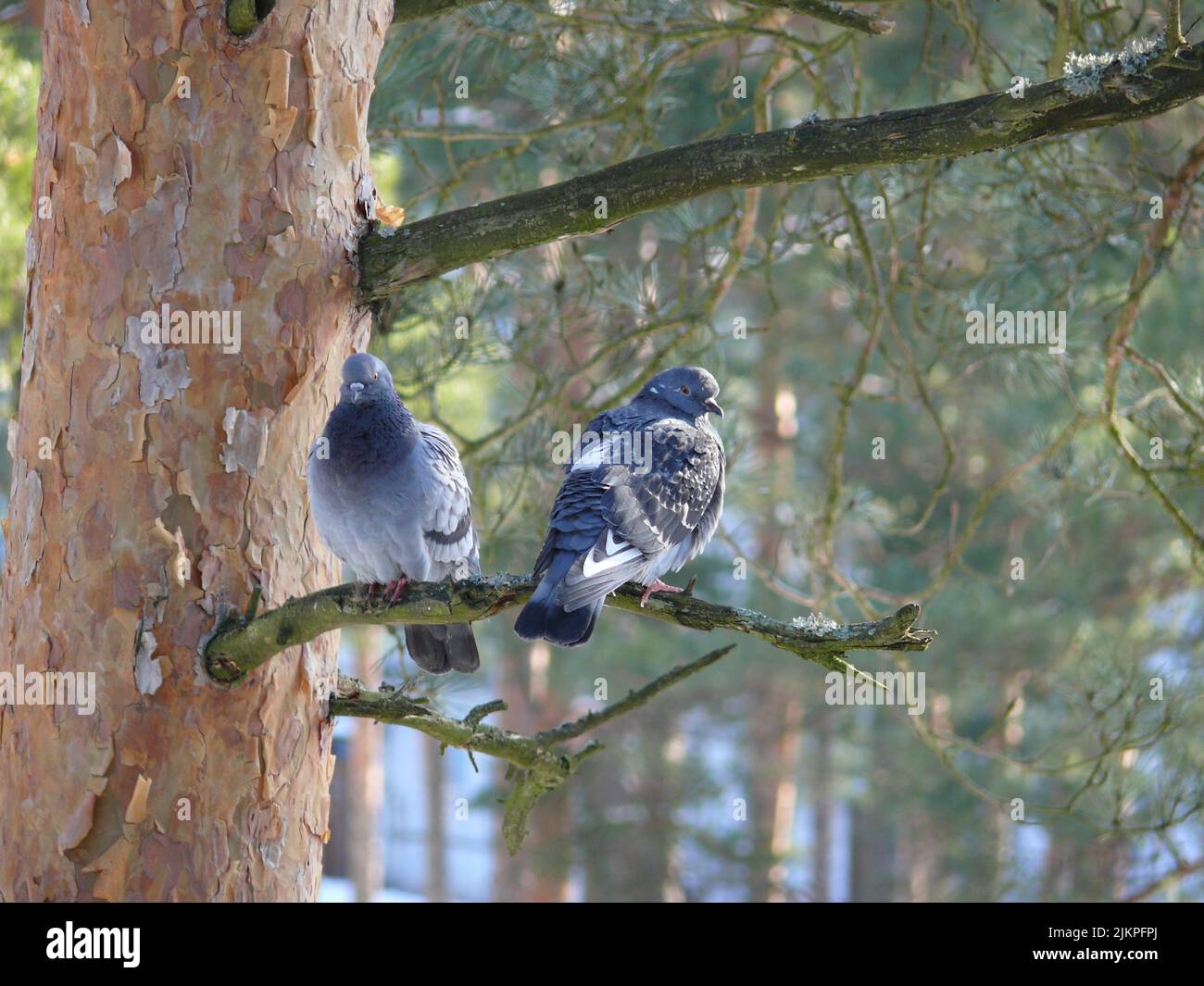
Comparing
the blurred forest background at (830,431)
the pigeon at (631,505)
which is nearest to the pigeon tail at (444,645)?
the blurred forest background at (830,431)

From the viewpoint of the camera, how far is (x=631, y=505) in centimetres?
274

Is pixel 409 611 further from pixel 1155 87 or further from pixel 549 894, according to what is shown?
pixel 549 894

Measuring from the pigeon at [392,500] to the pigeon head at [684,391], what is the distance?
0.81 meters

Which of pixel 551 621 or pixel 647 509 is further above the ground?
pixel 647 509

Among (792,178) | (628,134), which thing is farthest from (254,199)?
(628,134)

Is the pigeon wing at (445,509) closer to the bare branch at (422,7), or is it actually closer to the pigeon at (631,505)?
the pigeon at (631,505)

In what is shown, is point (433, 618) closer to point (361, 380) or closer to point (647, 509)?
point (361, 380)

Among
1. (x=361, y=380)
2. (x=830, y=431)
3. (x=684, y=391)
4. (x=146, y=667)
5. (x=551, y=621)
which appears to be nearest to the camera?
(x=146, y=667)

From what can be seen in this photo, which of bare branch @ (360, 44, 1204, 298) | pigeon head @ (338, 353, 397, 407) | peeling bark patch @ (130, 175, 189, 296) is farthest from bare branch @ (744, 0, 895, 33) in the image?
peeling bark patch @ (130, 175, 189, 296)

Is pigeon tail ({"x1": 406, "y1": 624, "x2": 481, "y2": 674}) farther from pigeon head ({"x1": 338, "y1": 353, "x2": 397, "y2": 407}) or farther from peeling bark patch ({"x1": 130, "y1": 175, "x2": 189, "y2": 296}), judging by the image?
peeling bark patch ({"x1": 130, "y1": 175, "x2": 189, "y2": 296})

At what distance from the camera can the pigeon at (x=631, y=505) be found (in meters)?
2.37

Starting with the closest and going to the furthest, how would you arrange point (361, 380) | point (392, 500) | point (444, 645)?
point (361, 380) < point (392, 500) < point (444, 645)

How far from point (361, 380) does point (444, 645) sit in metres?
0.77

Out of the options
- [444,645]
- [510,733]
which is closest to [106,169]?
[444,645]
